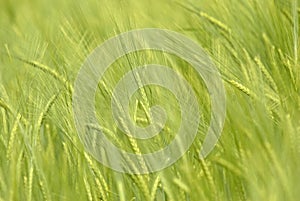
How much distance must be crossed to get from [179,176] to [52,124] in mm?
281

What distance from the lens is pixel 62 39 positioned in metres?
1.14

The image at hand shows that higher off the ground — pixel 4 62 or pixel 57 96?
pixel 4 62

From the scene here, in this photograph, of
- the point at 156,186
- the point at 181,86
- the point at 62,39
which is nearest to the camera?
the point at 156,186

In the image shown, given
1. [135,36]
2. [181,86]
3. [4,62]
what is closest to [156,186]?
[181,86]

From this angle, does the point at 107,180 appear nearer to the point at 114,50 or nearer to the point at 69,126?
the point at 69,126

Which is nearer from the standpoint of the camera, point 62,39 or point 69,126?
point 69,126

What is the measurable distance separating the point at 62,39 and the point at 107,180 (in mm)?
338

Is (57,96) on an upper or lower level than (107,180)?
upper

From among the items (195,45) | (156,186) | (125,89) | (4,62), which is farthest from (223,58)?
(4,62)

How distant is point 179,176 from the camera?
2.72 ft

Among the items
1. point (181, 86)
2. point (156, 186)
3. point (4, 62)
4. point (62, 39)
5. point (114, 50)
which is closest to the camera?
point (156, 186)

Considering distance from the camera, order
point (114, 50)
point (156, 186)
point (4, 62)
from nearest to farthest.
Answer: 1. point (156, 186)
2. point (114, 50)
3. point (4, 62)

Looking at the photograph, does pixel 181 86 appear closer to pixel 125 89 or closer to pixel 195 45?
pixel 125 89

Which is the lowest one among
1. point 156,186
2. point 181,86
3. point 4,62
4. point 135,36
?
point 156,186
